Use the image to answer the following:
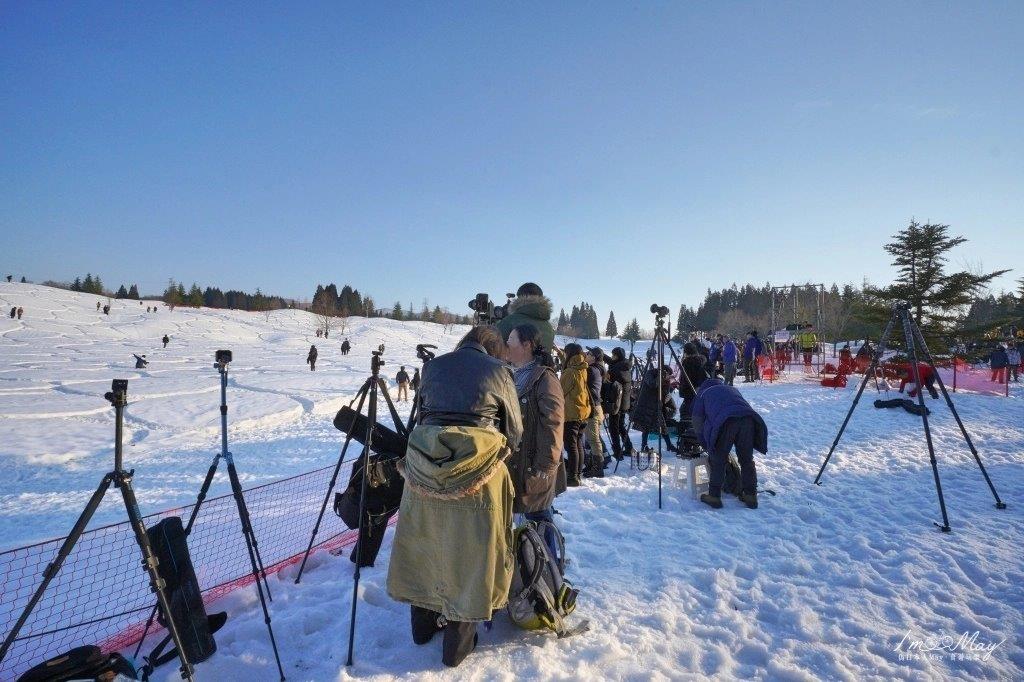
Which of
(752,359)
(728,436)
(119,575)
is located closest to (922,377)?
(752,359)

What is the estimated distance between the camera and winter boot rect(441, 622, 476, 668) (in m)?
2.63

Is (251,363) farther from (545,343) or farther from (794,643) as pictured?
(794,643)

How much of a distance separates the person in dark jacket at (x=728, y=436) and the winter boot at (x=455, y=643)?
3.81 meters

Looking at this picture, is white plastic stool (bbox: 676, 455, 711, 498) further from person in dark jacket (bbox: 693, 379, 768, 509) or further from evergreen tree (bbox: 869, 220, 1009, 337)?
evergreen tree (bbox: 869, 220, 1009, 337)

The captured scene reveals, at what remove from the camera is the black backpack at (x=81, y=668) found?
2199 millimetres

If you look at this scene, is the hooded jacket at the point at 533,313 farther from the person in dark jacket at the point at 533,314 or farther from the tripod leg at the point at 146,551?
the tripod leg at the point at 146,551

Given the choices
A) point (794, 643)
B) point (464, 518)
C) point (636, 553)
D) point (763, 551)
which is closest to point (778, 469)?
point (763, 551)

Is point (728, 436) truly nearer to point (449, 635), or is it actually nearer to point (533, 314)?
point (533, 314)

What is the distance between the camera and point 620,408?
299 inches

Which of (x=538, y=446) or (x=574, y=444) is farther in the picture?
(x=574, y=444)

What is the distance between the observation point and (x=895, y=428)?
9.70m

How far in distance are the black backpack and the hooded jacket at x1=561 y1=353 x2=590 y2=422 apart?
4353 mm

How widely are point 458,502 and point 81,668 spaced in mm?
1972

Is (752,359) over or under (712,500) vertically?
over
